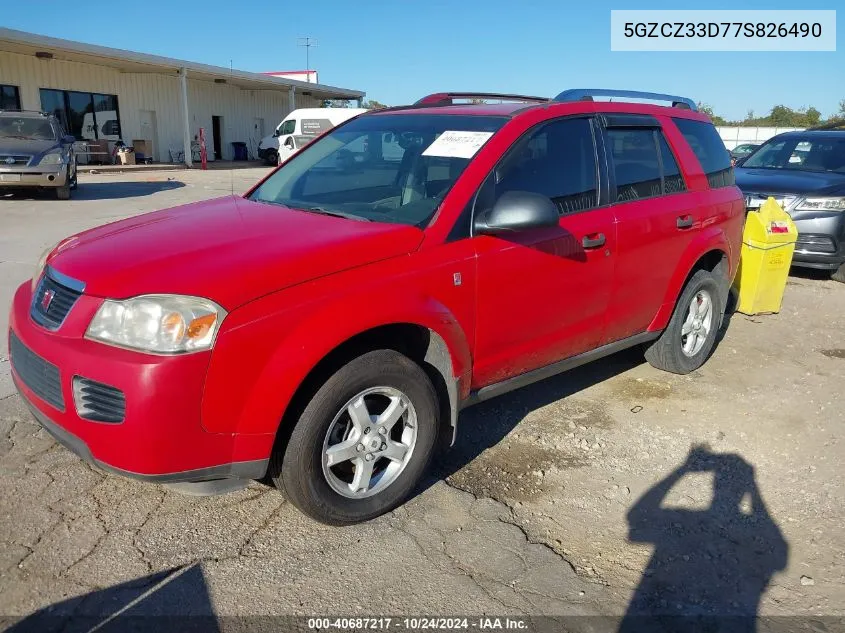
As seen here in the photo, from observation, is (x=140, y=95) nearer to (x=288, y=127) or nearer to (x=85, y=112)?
(x=85, y=112)

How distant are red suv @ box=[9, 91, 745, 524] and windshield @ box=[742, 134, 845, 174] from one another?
215 inches

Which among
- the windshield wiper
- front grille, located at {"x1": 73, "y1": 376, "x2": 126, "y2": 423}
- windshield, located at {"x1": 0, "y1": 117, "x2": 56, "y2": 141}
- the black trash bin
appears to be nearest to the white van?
the black trash bin

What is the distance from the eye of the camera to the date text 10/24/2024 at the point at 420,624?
2.44 m

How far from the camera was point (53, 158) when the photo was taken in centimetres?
1377

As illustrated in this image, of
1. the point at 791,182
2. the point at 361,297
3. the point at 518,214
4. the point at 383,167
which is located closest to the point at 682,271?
the point at 518,214

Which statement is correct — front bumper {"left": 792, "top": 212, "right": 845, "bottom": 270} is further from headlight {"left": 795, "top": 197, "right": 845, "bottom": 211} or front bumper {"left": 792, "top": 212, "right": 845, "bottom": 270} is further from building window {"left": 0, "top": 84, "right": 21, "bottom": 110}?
building window {"left": 0, "top": 84, "right": 21, "bottom": 110}

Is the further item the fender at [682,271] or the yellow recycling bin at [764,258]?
the yellow recycling bin at [764,258]

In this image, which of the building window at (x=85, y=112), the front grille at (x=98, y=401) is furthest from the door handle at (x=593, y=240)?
the building window at (x=85, y=112)

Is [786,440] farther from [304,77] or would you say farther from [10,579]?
[304,77]

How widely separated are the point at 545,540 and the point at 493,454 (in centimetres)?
79

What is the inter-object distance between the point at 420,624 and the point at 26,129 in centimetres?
1509

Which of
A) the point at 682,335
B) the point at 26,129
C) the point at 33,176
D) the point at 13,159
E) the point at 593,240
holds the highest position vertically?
the point at 26,129

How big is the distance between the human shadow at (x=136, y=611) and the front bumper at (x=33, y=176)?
13184mm

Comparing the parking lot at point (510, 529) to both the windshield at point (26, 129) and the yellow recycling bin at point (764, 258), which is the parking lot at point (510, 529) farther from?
the windshield at point (26, 129)
